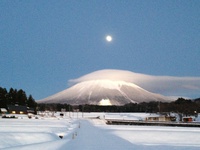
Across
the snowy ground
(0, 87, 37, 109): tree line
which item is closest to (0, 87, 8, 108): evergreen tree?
(0, 87, 37, 109): tree line

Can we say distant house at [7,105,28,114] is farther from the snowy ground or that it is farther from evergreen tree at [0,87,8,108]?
the snowy ground

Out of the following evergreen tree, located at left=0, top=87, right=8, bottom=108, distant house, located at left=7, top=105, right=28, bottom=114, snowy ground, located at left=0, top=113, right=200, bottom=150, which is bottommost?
snowy ground, located at left=0, top=113, right=200, bottom=150

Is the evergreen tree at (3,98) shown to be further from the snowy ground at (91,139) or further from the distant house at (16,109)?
the snowy ground at (91,139)

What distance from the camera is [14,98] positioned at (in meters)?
130

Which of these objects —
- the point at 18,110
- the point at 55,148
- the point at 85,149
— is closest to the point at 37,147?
the point at 55,148

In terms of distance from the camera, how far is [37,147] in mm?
23125

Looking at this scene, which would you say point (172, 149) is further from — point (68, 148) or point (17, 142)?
point (17, 142)

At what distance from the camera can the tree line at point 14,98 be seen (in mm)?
120906

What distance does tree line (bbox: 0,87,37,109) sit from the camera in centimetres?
12091

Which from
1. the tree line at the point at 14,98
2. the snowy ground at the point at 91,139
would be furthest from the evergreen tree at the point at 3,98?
the snowy ground at the point at 91,139

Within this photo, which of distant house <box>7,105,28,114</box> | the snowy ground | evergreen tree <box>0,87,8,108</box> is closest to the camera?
the snowy ground

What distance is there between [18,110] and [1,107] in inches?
245

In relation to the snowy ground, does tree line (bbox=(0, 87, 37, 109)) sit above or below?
above

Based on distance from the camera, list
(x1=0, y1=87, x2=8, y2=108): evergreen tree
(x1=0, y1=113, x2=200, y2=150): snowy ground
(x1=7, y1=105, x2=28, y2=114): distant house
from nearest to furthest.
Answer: (x1=0, y1=113, x2=200, y2=150): snowy ground < (x1=7, y1=105, x2=28, y2=114): distant house < (x1=0, y1=87, x2=8, y2=108): evergreen tree
